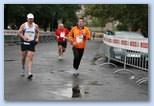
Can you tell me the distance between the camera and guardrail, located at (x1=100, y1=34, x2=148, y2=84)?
33.7ft

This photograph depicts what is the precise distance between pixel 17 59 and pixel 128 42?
2189 mm

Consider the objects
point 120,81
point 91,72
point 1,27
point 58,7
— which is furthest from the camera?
point 91,72

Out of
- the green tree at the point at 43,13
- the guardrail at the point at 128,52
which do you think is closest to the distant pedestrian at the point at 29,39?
the green tree at the point at 43,13

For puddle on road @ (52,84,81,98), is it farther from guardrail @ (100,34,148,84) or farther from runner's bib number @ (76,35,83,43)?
runner's bib number @ (76,35,83,43)

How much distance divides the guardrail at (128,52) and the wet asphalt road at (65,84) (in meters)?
0.32

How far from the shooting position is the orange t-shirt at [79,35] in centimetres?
1070

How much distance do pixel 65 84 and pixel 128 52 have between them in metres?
2.52

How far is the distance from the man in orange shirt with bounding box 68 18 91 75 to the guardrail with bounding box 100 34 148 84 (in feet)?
1.66

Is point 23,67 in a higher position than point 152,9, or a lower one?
lower

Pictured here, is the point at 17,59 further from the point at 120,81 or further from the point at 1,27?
the point at 1,27

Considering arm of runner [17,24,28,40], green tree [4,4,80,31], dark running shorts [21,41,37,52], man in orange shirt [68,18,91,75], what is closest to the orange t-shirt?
man in orange shirt [68,18,91,75]

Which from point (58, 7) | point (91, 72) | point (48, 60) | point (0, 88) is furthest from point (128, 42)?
point (0, 88)

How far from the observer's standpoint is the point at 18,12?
9.83 metres

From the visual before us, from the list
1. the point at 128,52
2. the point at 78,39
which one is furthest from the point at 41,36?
the point at 128,52
